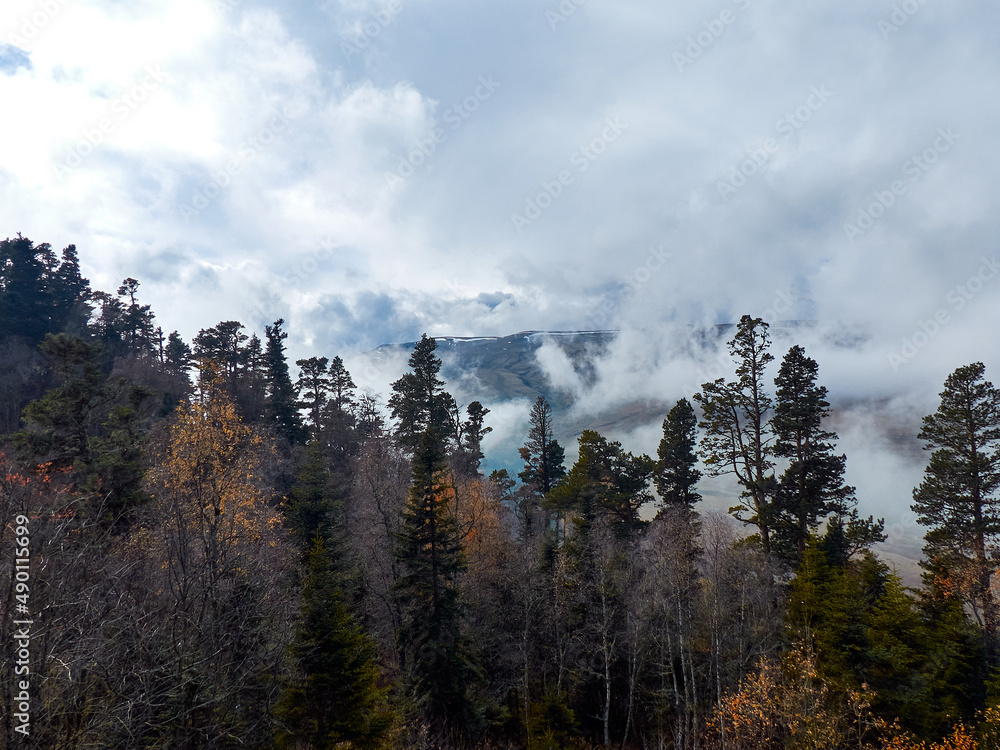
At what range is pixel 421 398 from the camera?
145ft

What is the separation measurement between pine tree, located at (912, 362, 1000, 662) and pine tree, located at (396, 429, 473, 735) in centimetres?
2534

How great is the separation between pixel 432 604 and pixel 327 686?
6.94 metres

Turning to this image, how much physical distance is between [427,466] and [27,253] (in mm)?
63854

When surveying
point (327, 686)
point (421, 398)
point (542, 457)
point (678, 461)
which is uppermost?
point (421, 398)

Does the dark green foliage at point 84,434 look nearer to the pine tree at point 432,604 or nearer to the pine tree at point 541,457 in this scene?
the pine tree at point 432,604

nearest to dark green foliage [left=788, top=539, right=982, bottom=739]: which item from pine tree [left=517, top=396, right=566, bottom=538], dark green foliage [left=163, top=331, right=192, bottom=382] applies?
pine tree [left=517, top=396, right=566, bottom=538]

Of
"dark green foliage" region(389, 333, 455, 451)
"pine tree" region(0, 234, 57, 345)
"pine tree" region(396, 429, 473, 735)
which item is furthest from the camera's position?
"pine tree" region(0, 234, 57, 345)

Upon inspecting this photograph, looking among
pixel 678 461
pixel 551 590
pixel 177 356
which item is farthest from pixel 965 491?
pixel 177 356

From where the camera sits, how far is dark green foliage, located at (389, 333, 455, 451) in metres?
43.6

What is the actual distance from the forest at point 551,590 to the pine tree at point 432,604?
12 centimetres

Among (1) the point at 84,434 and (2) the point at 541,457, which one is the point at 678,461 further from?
(1) the point at 84,434

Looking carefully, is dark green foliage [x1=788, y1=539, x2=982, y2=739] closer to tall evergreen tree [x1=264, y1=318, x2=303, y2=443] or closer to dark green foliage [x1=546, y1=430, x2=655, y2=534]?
dark green foliage [x1=546, y1=430, x2=655, y2=534]

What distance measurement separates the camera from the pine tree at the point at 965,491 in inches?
882

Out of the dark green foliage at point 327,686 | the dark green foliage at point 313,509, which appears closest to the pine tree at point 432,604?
the dark green foliage at point 313,509
